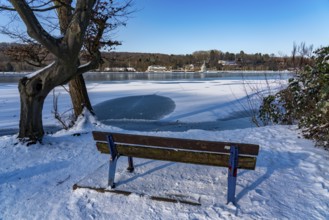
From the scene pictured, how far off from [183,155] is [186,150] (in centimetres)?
7

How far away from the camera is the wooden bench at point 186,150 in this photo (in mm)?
3145

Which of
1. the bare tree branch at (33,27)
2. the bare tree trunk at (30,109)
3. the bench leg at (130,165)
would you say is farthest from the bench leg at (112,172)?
the bare tree trunk at (30,109)

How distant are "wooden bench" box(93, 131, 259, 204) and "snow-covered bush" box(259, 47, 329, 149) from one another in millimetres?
2945

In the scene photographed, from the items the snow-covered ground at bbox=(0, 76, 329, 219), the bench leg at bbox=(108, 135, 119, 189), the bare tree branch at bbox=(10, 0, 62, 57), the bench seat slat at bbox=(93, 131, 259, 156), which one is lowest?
the snow-covered ground at bbox=(0, 76, 329, 219)

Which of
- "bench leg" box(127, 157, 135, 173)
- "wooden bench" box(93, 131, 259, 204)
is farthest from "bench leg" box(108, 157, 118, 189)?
"bench leg" box(127, 157, 135, 173)

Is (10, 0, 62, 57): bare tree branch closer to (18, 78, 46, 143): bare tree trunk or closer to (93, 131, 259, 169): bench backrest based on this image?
(18, 78, 46, 143): bare tree trunk

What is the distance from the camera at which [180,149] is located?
11.3ft

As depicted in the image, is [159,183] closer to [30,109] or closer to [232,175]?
[232,175]

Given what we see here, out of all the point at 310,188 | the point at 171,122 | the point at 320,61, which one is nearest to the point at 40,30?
the point at 310,188

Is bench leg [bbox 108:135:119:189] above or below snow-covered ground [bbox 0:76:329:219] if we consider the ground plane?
above

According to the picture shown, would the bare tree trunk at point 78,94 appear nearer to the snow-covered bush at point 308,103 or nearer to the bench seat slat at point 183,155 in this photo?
the bench seat slat at point 183,155

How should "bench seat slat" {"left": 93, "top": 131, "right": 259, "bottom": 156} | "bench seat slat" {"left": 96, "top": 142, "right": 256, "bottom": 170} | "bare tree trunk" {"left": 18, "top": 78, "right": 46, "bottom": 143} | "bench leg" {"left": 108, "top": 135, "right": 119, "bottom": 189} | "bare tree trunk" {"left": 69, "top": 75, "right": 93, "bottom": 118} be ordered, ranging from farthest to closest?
"bare tree trunk" {"left": 69, "top": 75, "right": 93, "bottom": 118}, "bare tree trunk" {"left": 18, "top": 78, "right": 46, "bottom": 143}, "bench leg" {"left": 108, "top": 135, "right": 119, "bottom": 189}, "bench seat slat" {"left": 96, "top": 142, "right": 256, "bottom": 170}, "bench seat slat" {"left": 93, "top": 131, "right": 259, "bottom": 156}

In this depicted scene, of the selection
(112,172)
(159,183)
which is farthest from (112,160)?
(159,183)

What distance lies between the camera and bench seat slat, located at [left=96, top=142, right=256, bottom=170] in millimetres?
3194
